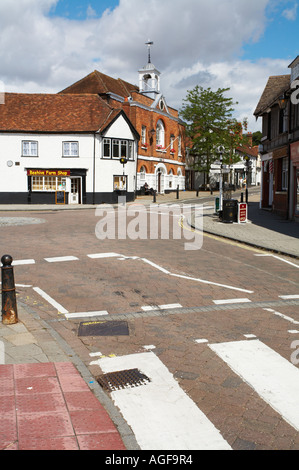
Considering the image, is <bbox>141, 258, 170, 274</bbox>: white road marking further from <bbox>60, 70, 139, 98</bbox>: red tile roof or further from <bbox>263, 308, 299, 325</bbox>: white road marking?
<bbox>60, 70, 139, 98</bbox>: red tile roof

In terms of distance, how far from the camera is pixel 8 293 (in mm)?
6445

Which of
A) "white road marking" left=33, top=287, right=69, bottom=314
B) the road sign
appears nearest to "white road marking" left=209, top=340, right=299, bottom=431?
"white road marking" left=33, top=287, right=69, bottom=314

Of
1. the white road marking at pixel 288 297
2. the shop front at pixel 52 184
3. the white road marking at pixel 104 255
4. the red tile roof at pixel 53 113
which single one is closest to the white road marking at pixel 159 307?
the white road marking at pixel 288 297

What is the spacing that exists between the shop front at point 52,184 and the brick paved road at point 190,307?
22196 mm

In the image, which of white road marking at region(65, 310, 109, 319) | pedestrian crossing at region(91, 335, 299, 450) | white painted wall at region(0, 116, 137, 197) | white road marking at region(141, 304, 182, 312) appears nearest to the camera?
pedestrian crossing at region(91, 335, 299, 450)

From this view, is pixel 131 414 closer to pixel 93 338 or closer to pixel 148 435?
pixel 148 435

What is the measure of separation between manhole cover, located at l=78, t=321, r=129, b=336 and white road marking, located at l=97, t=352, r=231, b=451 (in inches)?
42.5

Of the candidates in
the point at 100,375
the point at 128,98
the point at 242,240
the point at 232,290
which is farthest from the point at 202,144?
the point at 100,375

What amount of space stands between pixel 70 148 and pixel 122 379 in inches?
1286

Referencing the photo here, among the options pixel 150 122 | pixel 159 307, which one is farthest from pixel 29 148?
pixel 159 307

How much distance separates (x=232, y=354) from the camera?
5.57m

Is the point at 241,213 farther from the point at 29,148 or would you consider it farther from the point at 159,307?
the point at 29,148

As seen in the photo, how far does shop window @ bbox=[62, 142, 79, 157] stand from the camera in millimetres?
35844

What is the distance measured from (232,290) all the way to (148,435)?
5181 mm
